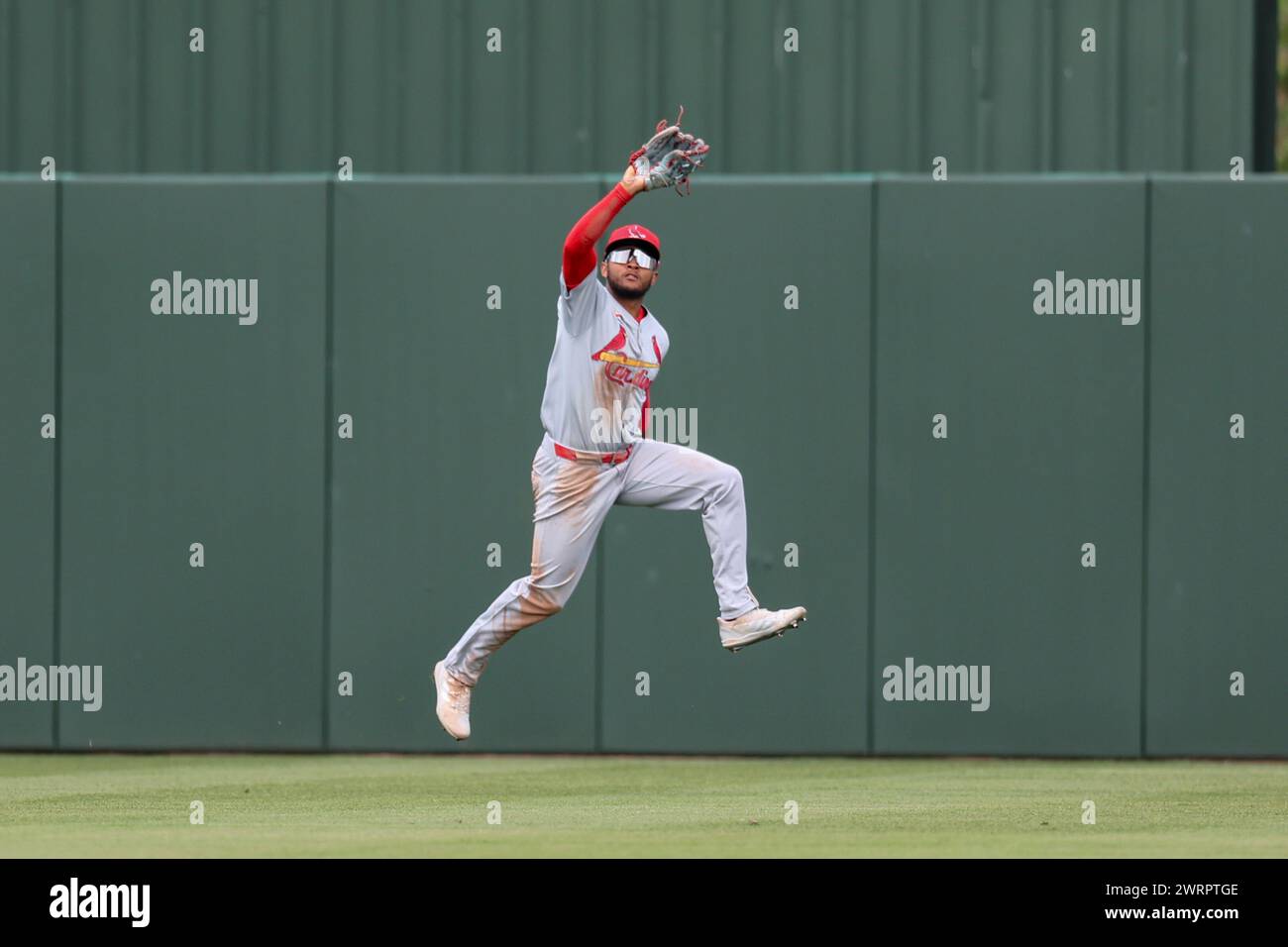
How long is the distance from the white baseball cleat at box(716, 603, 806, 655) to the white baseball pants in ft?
1.09

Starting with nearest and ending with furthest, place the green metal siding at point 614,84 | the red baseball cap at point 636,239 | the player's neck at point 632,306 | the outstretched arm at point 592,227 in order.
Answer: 1. the outstretched arm at point 592,227
2. the red baseball cap at point 636,239
3. the player's neck at point 632,306
4. the green metal siding at point 614,84

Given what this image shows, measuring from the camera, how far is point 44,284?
509 inches

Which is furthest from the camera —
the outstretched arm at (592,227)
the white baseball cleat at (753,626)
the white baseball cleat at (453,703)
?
the white baseball cleat at (453,703)

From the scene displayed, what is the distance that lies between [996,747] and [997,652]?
0.59 m

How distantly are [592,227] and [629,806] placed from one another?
9.50 feet

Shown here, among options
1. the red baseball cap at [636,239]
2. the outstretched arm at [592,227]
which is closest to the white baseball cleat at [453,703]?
the outstretched arm at [592,227]

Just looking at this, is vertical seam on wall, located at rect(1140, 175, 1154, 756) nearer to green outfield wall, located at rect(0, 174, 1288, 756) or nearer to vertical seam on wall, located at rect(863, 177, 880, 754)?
green outfield wall, located at rect(0, 174, 1288, 756)

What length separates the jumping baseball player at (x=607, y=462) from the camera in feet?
32.3

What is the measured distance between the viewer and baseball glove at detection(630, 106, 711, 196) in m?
9.31

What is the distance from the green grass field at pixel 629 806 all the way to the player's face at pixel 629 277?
2467mm
